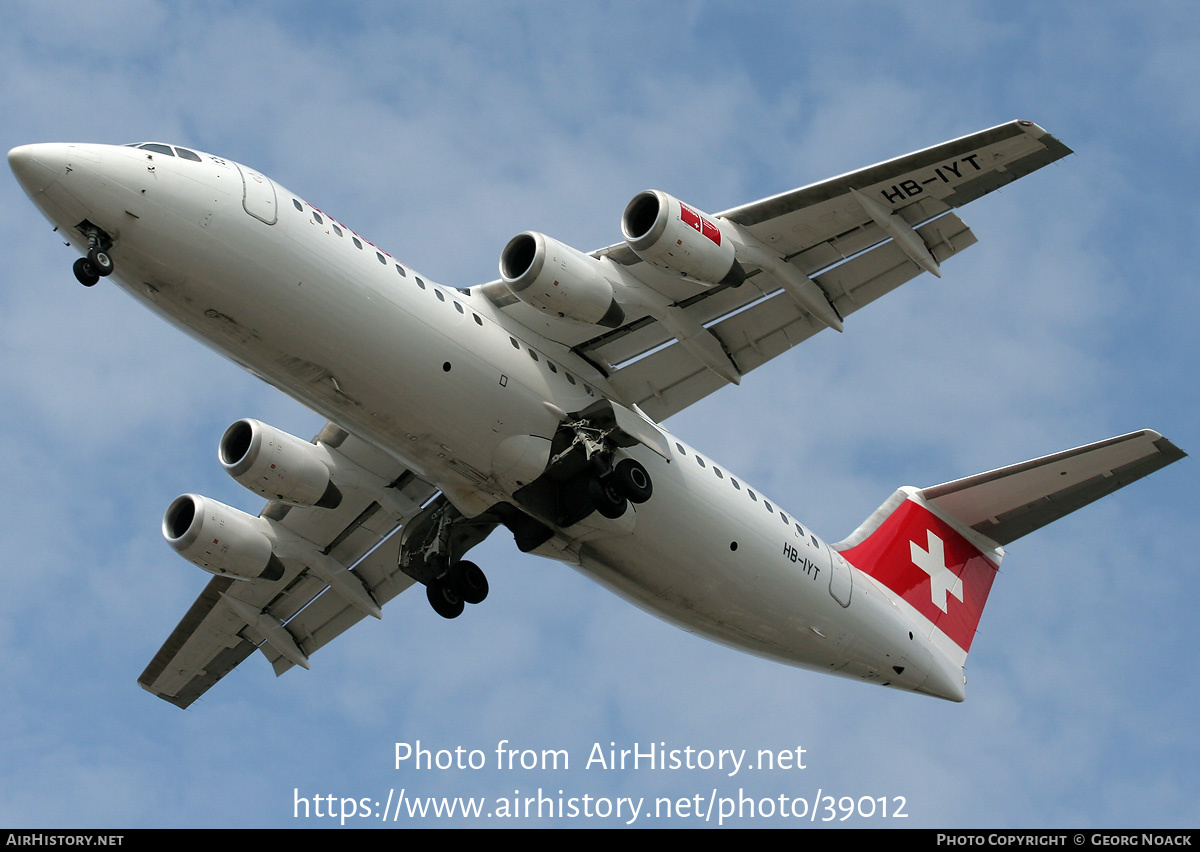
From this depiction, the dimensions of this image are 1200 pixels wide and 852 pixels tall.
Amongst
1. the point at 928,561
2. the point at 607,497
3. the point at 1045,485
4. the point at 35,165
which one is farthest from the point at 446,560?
the point at 1045,485

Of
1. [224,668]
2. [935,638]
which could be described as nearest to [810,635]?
[935,638]

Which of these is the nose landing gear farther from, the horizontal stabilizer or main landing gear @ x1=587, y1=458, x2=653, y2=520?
the horizontal stabilizer

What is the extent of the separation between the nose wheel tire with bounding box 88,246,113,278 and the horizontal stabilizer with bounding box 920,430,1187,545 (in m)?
11.5

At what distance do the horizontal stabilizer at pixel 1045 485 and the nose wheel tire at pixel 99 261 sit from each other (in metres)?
11.5

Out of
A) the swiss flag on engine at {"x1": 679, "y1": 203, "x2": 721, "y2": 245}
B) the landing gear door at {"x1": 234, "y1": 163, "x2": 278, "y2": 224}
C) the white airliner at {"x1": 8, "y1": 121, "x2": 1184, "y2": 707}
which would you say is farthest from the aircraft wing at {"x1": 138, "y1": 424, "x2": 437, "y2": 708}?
the swiss flag on engine at {"x1": 679, "y1": 203, "x2": 721, "y2": 245}

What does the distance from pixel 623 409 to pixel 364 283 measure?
11.4 feet

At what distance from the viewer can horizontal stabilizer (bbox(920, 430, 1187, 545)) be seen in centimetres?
1686

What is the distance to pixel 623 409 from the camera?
15.8 meters

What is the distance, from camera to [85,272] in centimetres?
1284

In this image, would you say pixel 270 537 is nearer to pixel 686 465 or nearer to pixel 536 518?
pixel 536 518

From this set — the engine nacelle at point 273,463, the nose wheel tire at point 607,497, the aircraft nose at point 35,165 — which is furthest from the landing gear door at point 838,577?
the aircraft nose at point 35,165

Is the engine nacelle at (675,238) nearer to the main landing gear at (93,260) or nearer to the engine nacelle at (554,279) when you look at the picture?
the engine nacelle at (554,279)

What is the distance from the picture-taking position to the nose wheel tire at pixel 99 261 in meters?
12.8

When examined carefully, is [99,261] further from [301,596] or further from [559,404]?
[301,596]
